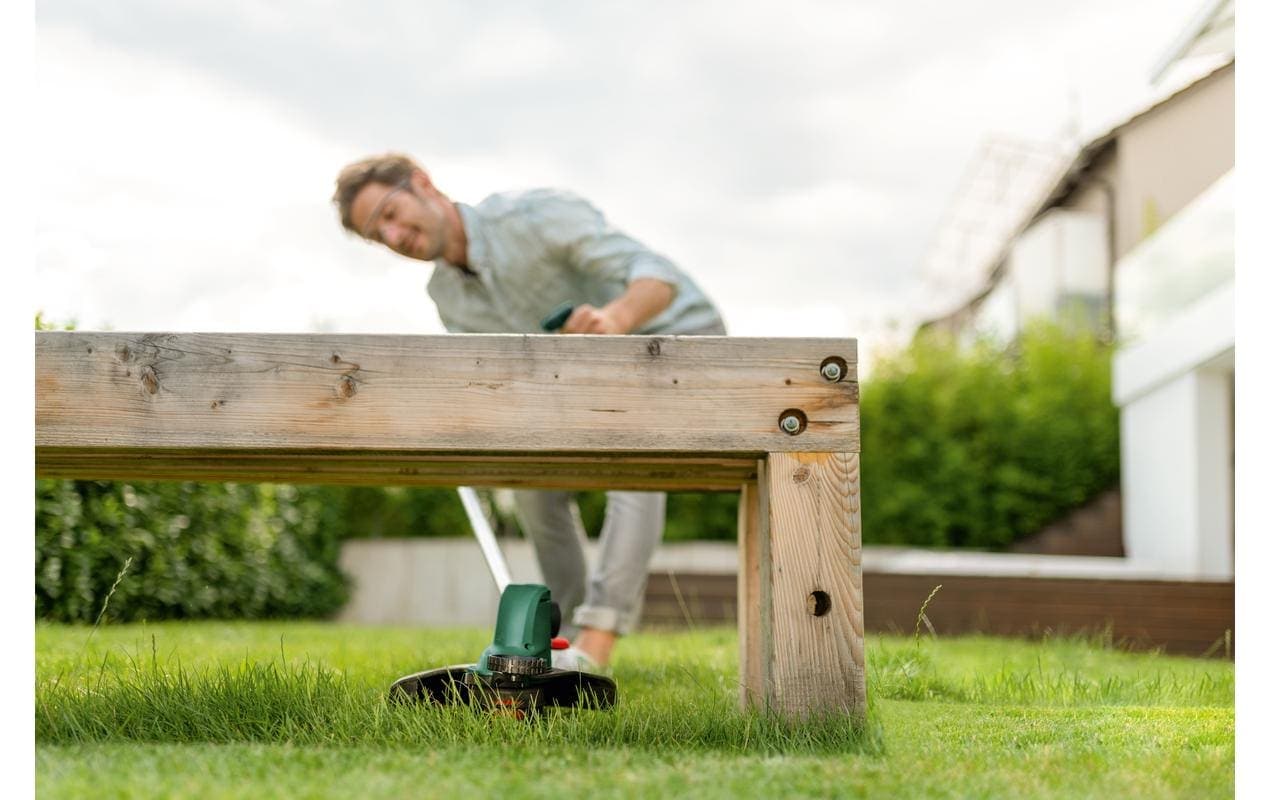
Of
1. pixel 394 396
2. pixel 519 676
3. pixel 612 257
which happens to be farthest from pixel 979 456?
pixel 394 396

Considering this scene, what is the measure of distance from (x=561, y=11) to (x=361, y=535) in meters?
4.55

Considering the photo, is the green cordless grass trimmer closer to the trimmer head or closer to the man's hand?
the trimmer head

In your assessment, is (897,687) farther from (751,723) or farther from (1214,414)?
(1214,414)

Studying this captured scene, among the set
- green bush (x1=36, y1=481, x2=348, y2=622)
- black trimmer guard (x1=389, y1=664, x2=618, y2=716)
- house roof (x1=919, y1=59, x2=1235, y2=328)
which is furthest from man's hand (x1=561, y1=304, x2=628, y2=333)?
house roof (x1=919, y1=59, x2=1235, y2=328)

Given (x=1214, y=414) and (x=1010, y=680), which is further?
(x=1214, y=414)

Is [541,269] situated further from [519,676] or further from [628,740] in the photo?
[628,740]

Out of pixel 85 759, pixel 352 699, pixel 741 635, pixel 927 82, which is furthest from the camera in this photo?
pixel 927 82

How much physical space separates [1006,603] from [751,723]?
11.6 feet

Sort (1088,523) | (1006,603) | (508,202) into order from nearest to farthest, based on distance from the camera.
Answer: (508,202)
(1006,603)
(1088,523)

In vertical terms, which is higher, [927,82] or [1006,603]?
[927,82]

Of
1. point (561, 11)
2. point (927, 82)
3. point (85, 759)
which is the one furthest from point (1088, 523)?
point (85, 759)

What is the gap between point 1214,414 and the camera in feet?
20.3

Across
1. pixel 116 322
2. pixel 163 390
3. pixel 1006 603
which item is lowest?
pixel 1006 603

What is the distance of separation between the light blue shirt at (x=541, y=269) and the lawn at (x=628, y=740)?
1.03 meters
